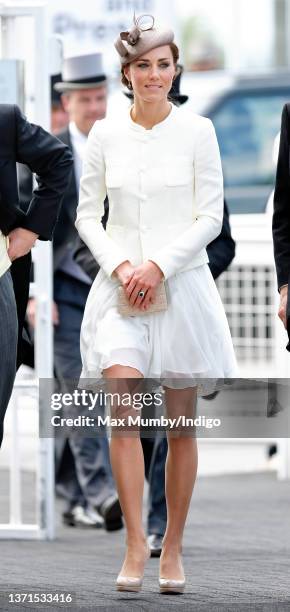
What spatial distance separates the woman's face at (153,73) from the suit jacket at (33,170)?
0.40 m

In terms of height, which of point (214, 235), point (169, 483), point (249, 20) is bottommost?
point (249, 20)

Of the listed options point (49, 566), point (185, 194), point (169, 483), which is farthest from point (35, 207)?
point (49, 566)

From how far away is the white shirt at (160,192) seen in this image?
21.3 ft

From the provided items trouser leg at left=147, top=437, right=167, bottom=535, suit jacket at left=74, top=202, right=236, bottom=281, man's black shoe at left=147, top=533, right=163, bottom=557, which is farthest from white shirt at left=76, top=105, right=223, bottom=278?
man's black shoe at left=147, top=533, right=163, bottom=557

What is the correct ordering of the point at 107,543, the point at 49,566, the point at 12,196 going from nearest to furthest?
the point at 12,196 < the point at 49,566 < the point at 107,543

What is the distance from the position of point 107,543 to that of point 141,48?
264 cm

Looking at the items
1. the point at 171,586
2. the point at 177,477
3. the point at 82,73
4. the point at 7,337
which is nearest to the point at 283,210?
the point at 177,477

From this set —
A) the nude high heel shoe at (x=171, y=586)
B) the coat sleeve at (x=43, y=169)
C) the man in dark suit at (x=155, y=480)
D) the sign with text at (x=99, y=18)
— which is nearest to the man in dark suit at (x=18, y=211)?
the coat sleeve at (x=43, y=169)

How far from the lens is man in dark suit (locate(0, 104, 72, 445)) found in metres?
6.05

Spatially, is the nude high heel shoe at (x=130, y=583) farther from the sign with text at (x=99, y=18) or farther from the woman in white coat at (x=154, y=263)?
the sign with text at (x=99, y=18)

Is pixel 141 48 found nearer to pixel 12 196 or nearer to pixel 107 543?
pixel 12 196

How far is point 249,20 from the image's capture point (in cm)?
3612

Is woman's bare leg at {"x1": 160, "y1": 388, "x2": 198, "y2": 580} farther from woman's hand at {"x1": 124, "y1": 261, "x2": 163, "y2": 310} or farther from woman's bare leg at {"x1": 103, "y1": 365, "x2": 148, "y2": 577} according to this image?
woman's hand at {"x1": 124, "y1": 261, "x2": 163, "y2": 310}

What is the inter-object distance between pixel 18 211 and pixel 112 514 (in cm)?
275
